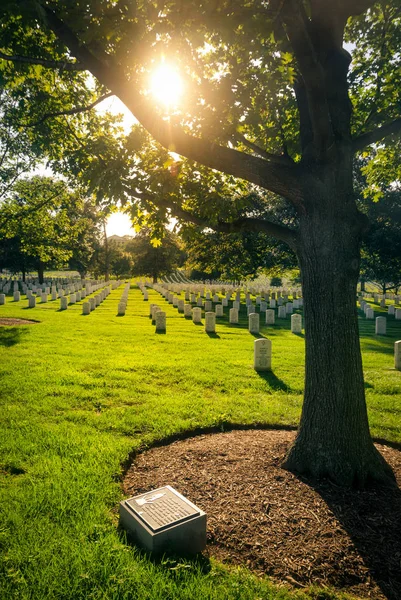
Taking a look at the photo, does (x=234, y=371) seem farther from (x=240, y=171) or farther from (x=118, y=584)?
(x=118, y=584)

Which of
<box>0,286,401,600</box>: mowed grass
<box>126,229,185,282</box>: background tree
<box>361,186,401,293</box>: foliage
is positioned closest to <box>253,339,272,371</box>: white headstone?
<box>0,286,401,600</box>: mowed grass

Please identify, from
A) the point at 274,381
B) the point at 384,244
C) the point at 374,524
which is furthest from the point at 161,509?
the point at 384,244

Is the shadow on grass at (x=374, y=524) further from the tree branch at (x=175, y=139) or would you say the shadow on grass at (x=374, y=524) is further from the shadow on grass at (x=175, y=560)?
the tree branch at (x=175, y=139)

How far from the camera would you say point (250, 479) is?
4.11 m

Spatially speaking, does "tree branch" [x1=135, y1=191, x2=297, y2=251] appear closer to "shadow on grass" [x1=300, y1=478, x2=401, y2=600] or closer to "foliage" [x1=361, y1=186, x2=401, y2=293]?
"shadow on grass" [x1=300, y1=478, x2=401, y2=600]

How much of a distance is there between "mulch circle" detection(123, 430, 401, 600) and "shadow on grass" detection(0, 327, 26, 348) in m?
8.64

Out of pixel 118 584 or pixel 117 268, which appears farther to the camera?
pixel 117 268

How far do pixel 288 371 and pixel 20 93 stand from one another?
832 cm

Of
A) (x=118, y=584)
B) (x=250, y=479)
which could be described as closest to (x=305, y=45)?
(x=250, y=479)

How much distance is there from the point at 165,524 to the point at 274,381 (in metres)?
6.02

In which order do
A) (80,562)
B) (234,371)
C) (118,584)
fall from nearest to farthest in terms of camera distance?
(118,584)
(80,562)
(234,371)

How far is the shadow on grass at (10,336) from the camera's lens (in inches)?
458

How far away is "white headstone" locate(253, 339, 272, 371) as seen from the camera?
31.1 feet

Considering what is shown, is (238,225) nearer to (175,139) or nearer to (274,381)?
(175,139)
